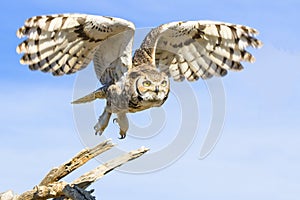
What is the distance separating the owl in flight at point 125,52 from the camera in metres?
8.55

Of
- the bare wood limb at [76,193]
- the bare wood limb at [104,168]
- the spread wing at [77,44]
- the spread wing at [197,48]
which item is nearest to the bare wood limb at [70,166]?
the bare wood limb at [104,168]

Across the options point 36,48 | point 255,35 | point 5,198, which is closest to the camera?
point 36,48

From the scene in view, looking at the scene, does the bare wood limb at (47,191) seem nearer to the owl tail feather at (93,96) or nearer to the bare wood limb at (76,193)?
the bare wood limb at (76,193)

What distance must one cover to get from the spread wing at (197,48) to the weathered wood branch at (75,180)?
1227mm

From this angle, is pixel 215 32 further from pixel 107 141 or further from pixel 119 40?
pixel 107 141

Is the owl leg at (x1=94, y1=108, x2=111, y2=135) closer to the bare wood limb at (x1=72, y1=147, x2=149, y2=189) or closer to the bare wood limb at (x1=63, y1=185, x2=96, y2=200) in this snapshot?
the bare wood limb at (x1=72, y1=147, x2=149, y2=189)

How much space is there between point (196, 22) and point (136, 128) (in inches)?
59.2

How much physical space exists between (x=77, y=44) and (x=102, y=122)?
103 cm

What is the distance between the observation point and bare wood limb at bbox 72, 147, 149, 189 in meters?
9.68

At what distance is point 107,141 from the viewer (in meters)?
9.65

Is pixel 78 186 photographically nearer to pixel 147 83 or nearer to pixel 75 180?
pixel 75 180

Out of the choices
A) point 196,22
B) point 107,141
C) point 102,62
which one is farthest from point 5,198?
point 196,22

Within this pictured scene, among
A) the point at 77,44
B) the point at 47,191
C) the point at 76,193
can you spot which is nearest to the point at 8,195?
the point at 47,191

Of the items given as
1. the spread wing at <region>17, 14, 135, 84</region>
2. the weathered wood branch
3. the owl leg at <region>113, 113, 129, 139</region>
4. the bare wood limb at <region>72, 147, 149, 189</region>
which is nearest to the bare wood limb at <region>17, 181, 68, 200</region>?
the weathered wood branch
